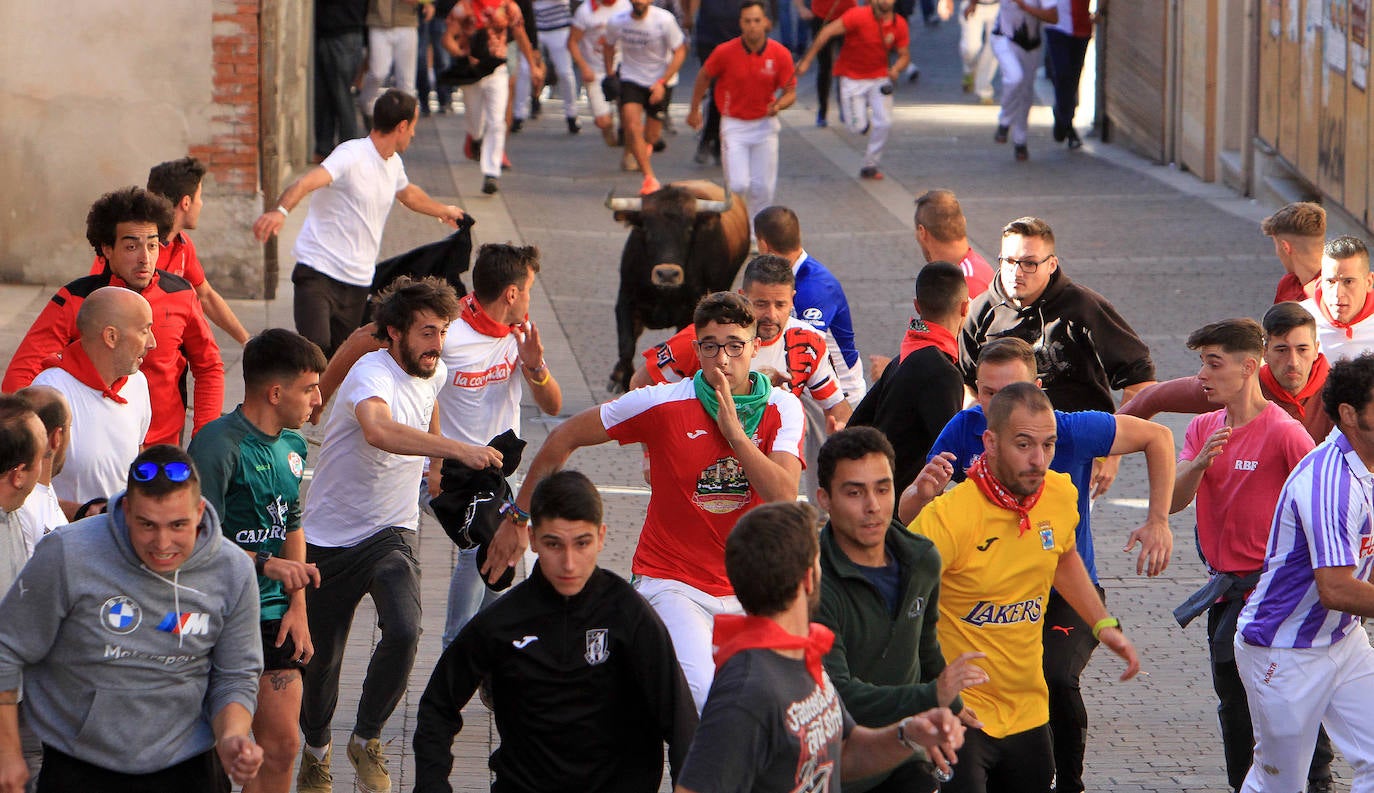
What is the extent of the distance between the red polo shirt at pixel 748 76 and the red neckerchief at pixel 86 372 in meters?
12.1

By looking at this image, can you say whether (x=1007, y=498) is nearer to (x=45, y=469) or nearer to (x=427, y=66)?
(x=45, y=469)

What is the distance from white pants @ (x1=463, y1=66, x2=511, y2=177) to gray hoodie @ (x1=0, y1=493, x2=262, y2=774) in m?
15.5

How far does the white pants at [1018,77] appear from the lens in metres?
23.0

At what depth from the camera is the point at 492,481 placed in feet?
22.4

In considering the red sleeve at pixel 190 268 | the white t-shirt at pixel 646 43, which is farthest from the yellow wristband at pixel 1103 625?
A: the white t-shirt at pixel 646 43

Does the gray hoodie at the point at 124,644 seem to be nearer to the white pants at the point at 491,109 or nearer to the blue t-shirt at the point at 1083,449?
the blue t-shirt at the point at 1083,449

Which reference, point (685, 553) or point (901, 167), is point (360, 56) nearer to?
point (901, 167)

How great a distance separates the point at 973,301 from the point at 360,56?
13778mm

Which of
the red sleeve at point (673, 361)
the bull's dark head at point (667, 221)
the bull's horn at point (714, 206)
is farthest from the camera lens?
the bull's horn at point (714, 206)

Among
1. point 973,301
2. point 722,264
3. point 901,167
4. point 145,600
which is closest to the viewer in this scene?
Answer: point 145,600

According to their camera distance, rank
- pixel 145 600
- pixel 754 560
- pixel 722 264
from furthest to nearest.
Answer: pixel 722 264 < pixel 145 600 < pixel 754 560

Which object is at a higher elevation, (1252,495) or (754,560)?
(754,560)

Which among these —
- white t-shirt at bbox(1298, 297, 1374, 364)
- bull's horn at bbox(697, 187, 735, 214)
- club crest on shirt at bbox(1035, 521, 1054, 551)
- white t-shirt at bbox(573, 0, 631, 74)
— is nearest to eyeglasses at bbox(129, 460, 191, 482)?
Result: club crest on shirt at bbox(1035, 521, 1054, 551)

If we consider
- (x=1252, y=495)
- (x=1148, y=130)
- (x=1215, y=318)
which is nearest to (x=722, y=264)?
(x=1215, y=318)
